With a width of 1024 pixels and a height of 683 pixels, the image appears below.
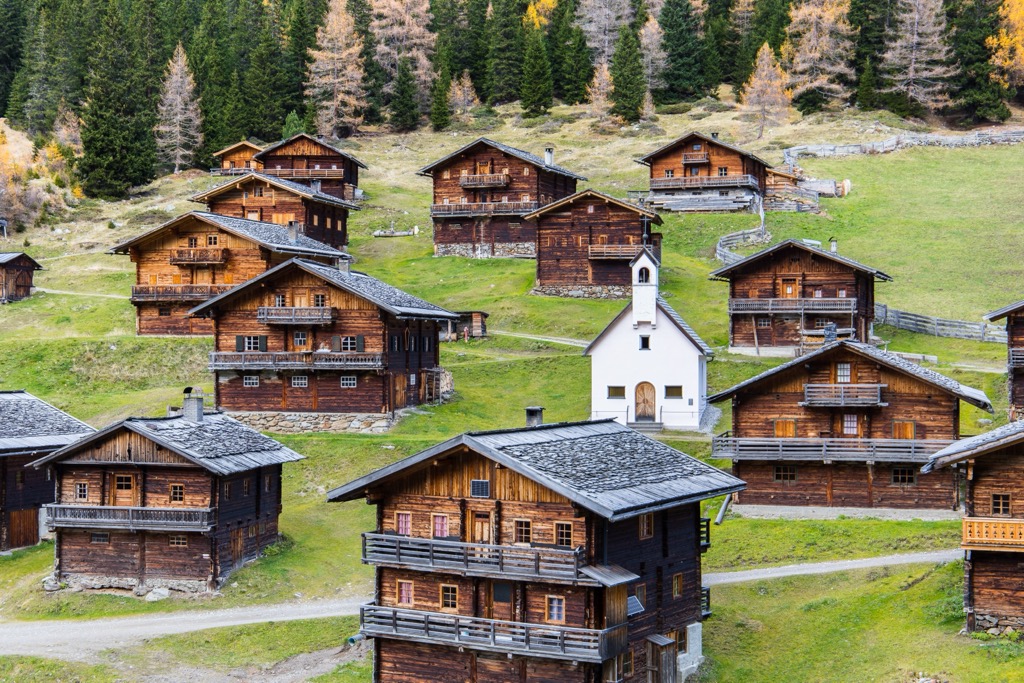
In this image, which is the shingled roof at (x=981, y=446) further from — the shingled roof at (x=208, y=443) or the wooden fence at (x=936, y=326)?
the wooden fence at (x=936, y=326)

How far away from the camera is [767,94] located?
144m

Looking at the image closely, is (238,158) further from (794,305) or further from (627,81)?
(794,305)

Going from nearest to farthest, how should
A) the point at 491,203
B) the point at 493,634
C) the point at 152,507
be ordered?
the point at 493,634 < the point at 152,507 < the point at 491,203

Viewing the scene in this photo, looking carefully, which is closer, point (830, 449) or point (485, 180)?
point (830, 449)

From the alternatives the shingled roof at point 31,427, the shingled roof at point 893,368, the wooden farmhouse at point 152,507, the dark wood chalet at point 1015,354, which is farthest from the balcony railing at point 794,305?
the shingled roof at point 31,427

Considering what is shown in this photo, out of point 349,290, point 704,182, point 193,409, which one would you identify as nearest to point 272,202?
point 349,290

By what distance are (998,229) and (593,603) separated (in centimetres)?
7684

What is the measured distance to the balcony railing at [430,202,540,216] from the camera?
102312 millimetres

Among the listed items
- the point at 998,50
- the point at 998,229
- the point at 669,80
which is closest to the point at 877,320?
the point at 998,229

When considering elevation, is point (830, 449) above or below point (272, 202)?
below

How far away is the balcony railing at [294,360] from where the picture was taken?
67875 millimetres

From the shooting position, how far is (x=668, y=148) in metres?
111

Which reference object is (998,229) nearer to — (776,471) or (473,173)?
Result: (473,173)

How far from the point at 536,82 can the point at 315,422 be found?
94.4 metres
